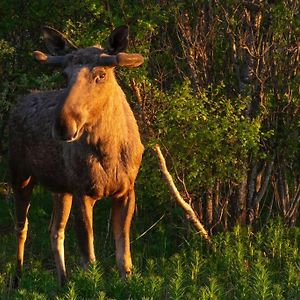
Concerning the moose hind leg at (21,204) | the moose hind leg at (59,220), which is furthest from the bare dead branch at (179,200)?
the moose hind leg at (21,204)

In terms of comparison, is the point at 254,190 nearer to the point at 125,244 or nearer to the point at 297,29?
the point at 297,29

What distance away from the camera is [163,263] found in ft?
31.5

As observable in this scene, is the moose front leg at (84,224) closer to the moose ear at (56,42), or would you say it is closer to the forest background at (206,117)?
the forest background at (206,117)

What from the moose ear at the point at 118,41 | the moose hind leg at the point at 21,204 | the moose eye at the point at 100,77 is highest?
the moose ear at the point at 118,41

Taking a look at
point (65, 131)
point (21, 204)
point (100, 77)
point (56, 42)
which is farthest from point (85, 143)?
point (21, 204)

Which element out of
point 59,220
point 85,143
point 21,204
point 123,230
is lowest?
point 59,220

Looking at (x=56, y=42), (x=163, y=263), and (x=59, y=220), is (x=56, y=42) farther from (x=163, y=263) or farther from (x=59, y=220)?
(x=163, y=263)

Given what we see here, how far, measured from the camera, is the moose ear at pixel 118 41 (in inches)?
296

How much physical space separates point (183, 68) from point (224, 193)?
196cm

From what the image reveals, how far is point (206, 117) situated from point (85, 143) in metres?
2.28

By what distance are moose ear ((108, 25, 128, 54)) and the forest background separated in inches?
64.7

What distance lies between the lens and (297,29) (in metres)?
10.2

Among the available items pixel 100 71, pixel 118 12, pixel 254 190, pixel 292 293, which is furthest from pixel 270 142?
pixel 100 71

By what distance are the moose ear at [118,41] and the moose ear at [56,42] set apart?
1.46ft
